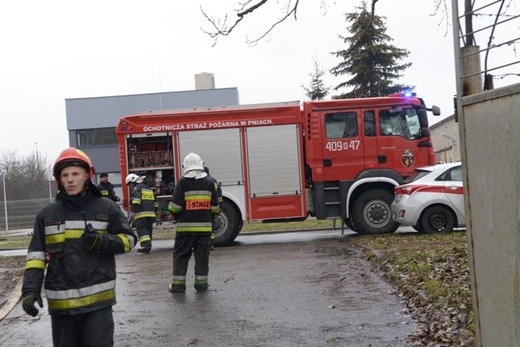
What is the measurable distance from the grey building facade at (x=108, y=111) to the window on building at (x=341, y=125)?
30264 mm

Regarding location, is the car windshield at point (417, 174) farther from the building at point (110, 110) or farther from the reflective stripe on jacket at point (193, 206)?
the building at point (110, 110)

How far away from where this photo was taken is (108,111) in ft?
152

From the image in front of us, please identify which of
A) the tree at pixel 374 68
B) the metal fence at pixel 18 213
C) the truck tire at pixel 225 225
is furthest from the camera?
the tree at pixel 374 68

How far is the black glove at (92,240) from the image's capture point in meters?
4.75

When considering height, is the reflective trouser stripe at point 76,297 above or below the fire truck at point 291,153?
below

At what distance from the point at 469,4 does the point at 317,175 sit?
1016cm

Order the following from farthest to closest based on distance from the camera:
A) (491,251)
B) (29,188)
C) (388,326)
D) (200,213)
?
(29,188) → (200,213) → (388,326) → (491,251)

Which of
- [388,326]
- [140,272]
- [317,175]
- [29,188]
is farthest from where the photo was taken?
[29,188]

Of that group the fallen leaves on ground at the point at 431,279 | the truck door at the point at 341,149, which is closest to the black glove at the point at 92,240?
the fallen leaves on ground at the point at 431,279

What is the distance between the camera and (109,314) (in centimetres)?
494

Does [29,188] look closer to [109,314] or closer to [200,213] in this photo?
[200,213]

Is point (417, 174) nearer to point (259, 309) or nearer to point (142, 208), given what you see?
point (142, 208)

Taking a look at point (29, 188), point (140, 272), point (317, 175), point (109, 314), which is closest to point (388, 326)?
point (109, 314)

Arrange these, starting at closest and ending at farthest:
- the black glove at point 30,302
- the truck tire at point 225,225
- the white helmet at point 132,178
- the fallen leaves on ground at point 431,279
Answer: the black glove at point 30,302
the fallen leaves on ground at point 431,279
the white helmet at point 132,178
the truck tire at point 225,225
